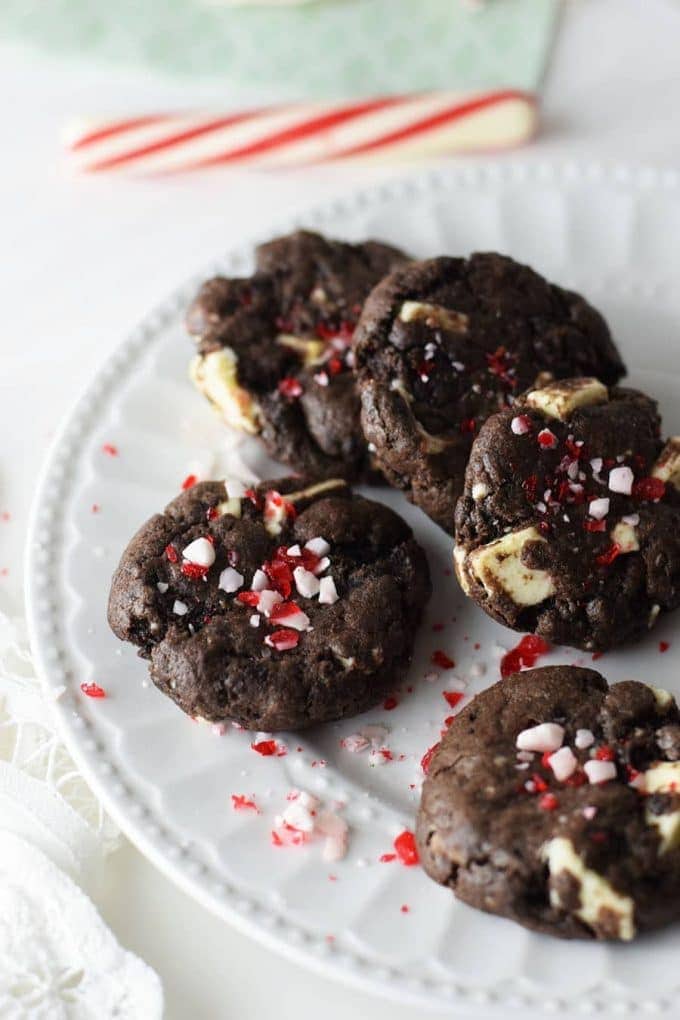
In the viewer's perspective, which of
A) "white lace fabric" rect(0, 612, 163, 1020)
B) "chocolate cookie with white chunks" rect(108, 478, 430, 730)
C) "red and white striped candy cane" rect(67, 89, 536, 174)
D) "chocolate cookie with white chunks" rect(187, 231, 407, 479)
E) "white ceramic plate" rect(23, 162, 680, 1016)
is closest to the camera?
"white ceramic plate" rect(23, 162, 680, 1016)

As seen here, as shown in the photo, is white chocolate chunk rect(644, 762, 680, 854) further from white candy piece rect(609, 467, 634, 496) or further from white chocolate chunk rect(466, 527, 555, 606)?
white candy piece rect(609, 467, 634, 496)

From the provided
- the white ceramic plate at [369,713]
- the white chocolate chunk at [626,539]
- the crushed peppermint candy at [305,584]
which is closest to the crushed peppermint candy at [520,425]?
the white chocolate chunk at [626,539]

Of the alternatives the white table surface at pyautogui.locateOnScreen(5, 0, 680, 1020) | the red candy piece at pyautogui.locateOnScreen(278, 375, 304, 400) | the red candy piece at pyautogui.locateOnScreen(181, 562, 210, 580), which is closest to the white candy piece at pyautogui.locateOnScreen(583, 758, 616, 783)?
the red candy piece at pyautogui.locateOnScreen(181, 562, 210, 580)

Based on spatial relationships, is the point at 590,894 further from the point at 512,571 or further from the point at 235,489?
the point at 235,489

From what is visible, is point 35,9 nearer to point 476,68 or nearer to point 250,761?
point 476,68

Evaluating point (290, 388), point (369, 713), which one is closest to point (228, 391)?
point (290, 388)

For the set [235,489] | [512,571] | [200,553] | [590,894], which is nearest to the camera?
[590,894]

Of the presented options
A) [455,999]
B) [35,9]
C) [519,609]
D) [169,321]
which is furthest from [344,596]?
[35,9]
